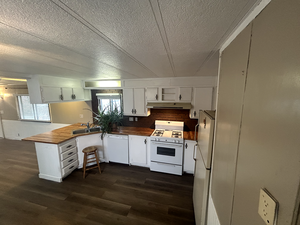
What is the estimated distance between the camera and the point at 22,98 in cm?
471

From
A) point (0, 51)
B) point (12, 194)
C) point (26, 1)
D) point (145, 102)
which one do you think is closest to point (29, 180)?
point (12, 194)

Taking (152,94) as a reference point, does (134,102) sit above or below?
below

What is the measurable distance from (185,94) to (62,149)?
123 inches

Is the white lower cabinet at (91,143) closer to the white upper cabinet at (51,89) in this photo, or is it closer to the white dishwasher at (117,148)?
the white dishwasher at (117,148)

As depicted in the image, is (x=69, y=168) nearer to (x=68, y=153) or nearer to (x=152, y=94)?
(x=68, y=153)

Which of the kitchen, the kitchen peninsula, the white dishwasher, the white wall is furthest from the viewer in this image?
the white wall

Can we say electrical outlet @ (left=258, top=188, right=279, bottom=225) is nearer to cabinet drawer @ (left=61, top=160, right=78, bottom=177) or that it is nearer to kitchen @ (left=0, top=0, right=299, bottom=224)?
kitchen @ (left=0, top=0, right=299, bottom=224)

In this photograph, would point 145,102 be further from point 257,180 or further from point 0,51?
point 257,180

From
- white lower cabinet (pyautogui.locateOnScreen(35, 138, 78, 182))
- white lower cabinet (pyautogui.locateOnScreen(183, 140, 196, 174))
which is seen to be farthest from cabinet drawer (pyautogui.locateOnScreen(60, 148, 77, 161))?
white lower cabinet (pyautogui.locateOnScreen(183, 140, 196, 174))

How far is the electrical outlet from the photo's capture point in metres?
0.39

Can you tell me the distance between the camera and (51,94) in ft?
9.16

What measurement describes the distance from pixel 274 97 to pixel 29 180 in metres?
4.19

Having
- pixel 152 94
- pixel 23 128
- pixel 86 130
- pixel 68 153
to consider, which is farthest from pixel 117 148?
pixel 23 128

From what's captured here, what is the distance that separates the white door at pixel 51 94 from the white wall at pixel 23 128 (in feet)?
6.48
